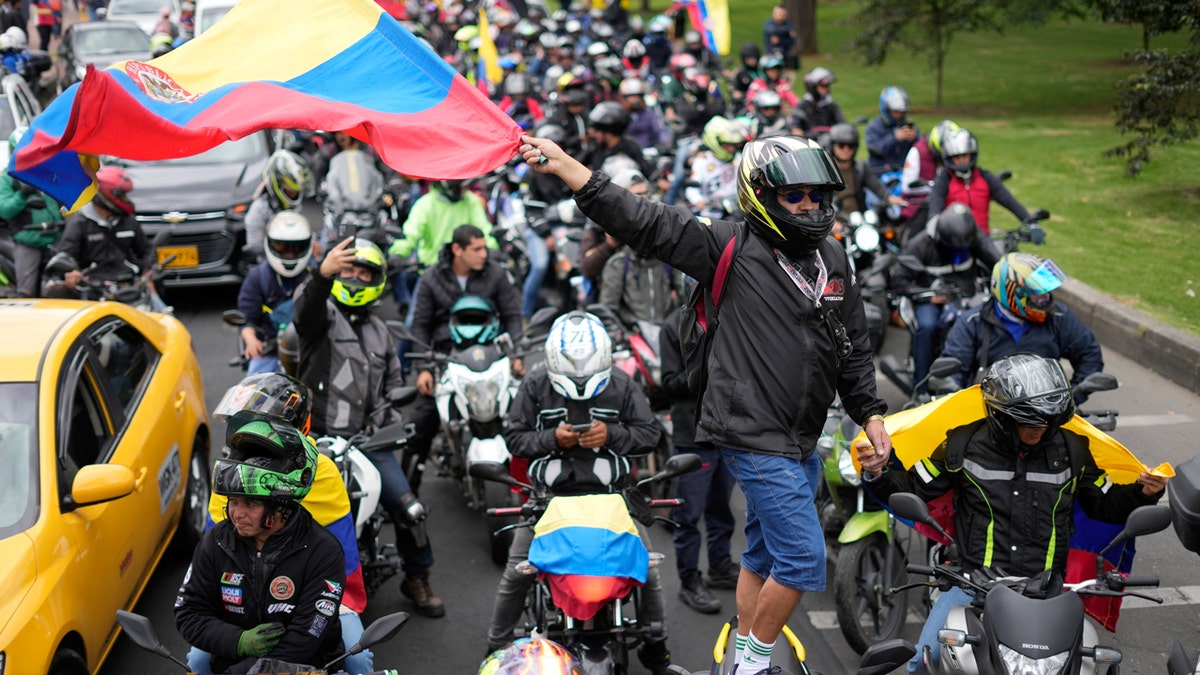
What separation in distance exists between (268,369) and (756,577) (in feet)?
13.7

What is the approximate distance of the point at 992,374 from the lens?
16.7 feet

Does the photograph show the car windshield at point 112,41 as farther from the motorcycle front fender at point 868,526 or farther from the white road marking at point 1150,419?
the motorcycle front fender at point 868,526

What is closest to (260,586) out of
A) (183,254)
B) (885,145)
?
(183,254)

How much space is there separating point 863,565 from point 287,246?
443 cm

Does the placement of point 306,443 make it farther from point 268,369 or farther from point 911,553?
point 911,553

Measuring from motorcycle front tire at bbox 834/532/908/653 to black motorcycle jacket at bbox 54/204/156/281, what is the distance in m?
6.82

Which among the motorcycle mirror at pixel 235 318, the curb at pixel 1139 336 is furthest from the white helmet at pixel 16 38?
the curb at pixel 1139 336

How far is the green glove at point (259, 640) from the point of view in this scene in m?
4.57

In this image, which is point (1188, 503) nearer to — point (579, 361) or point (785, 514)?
point (785, 514)

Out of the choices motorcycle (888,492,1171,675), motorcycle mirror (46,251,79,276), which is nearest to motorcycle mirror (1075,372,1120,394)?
motorcycle (888,492,1171,675)

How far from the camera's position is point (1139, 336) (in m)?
10.7

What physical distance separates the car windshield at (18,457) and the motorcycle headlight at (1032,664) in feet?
13.0

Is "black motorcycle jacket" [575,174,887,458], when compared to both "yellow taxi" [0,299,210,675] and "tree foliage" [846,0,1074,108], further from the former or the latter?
"tree foliage" [846,0,1074,108]

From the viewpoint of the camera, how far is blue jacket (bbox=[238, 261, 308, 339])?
8344mm
